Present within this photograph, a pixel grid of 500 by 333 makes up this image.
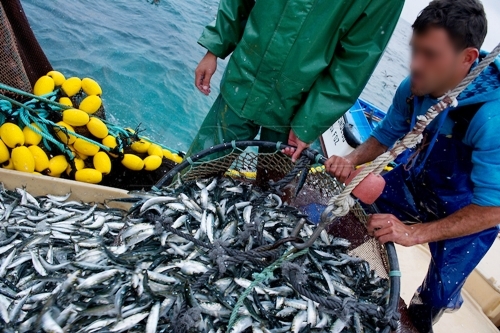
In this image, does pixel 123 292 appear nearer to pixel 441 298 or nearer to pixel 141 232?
pixel 141 232

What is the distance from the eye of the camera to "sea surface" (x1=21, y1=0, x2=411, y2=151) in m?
8.04

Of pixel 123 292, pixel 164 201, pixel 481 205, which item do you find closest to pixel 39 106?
pixel 164 201

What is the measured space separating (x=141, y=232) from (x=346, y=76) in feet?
6.15

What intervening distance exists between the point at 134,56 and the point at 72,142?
21.8 ft

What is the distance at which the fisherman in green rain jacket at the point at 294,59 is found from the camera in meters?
2.70

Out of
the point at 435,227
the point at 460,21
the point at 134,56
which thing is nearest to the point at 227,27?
the point at 460,21

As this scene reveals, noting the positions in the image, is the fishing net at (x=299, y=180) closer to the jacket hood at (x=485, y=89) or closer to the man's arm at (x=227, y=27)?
the man's arm at (x=227, y=27)

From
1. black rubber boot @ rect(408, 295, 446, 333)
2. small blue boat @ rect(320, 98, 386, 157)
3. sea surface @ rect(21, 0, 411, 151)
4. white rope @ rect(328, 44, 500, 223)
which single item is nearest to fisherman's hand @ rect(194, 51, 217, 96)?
white rope @ rect(328, 44, 500, 223)

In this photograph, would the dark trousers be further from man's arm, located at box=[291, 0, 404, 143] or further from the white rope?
the white rope

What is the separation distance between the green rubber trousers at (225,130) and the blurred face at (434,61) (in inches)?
47.0

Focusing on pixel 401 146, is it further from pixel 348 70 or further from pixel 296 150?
pixel 296 150

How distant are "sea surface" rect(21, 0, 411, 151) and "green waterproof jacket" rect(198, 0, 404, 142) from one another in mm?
4525

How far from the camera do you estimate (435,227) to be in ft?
8.80

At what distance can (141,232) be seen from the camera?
8.64 feet
